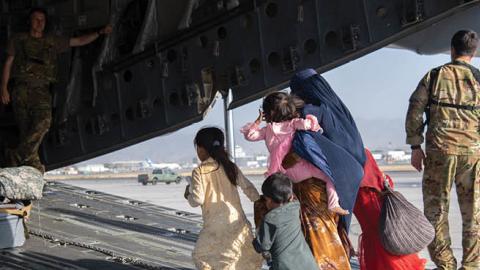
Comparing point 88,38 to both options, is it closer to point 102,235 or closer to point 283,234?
point 102,235

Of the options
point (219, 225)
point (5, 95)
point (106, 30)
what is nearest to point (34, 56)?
point (5, 95)

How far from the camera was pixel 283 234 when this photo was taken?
3.99m

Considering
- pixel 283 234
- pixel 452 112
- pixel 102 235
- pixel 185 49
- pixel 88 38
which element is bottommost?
pixel 102 235

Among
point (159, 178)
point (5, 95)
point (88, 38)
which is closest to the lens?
point (5, 95)

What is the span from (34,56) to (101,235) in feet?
5.46

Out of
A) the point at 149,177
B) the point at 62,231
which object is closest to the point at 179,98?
the point at 62,231

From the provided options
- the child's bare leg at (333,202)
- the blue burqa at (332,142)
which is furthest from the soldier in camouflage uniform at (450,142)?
the child's bare leg at (333,202)

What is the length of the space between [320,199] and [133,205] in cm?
547

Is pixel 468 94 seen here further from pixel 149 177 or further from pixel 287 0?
pixel 149 177

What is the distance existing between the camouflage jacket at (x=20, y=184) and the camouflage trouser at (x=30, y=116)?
2.59ft

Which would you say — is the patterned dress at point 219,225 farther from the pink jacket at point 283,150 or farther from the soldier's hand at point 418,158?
the soldier's hand at point 418,158

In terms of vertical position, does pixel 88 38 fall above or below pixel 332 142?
above

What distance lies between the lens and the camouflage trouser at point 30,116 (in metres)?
6.74

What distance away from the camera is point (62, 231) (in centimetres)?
711
